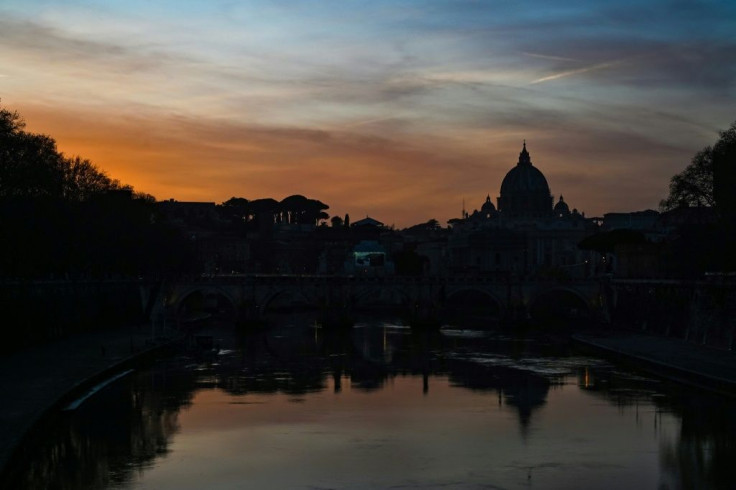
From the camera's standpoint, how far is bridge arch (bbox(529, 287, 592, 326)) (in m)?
111

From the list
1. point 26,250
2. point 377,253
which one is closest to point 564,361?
point 26,250

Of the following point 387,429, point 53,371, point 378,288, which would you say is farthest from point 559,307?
point 387,429

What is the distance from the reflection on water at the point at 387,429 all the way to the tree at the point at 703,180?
21.6 m

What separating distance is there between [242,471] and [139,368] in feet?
98.6

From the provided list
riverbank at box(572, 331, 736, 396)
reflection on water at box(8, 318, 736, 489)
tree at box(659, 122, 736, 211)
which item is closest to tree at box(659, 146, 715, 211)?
tree at box(659, 122, 736, 211)

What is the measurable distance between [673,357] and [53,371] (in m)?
30.6

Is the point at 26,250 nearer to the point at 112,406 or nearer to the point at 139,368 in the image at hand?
the point at 139,368

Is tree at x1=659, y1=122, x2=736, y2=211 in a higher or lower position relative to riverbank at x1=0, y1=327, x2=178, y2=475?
higher

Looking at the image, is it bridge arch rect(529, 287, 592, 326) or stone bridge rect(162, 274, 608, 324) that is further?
bridge arch rect(529, 287, 592, 326)

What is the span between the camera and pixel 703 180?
3620 inches

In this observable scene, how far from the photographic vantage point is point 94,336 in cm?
8425

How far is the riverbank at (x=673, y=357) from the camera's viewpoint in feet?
182

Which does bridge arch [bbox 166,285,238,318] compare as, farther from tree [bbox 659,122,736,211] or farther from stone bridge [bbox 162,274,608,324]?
tree [bbox 659,122,736,211]

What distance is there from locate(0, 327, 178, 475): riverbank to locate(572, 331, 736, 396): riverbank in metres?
26.2
